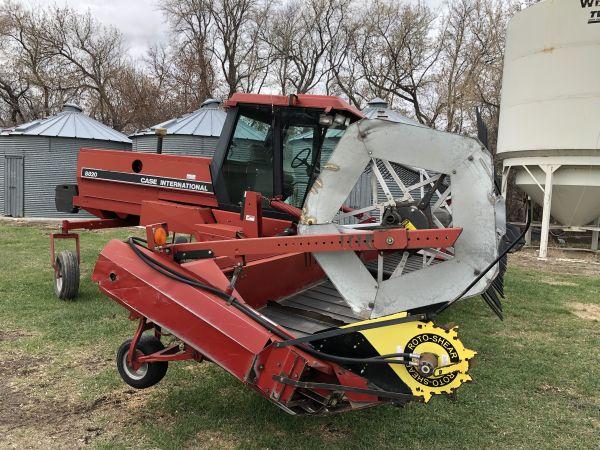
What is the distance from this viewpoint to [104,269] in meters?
3.27

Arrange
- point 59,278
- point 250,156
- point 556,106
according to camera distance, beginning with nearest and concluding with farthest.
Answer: point 250,156 < point 59,278 < point 556,106

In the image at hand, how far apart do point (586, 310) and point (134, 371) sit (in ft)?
19.1

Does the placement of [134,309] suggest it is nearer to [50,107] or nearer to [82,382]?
[82,382]

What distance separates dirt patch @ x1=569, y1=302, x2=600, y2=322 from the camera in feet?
20.5

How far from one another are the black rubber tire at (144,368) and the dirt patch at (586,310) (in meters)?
5.21

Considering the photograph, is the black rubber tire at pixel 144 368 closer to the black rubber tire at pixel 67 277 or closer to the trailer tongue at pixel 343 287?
the trailer tongue at pixel 343 287

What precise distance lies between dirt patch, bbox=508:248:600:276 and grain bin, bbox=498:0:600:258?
18.6 inches

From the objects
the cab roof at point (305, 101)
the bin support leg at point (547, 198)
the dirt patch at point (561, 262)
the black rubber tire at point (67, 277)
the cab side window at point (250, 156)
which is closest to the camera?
the cab roof at point (305, 101)

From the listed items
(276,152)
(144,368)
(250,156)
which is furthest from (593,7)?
(144,368)

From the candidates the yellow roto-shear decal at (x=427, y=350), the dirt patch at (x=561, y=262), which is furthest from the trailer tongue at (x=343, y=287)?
the dirt patch at (x=561, y=262)

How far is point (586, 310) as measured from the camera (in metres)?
6.61

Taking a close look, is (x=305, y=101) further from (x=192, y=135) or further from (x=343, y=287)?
(x=192, y=135)

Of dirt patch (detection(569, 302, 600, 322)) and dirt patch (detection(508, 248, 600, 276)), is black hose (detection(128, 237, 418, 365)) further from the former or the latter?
dirt patch (detection(508, 248, 600, 276))

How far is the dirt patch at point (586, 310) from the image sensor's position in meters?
6.26
